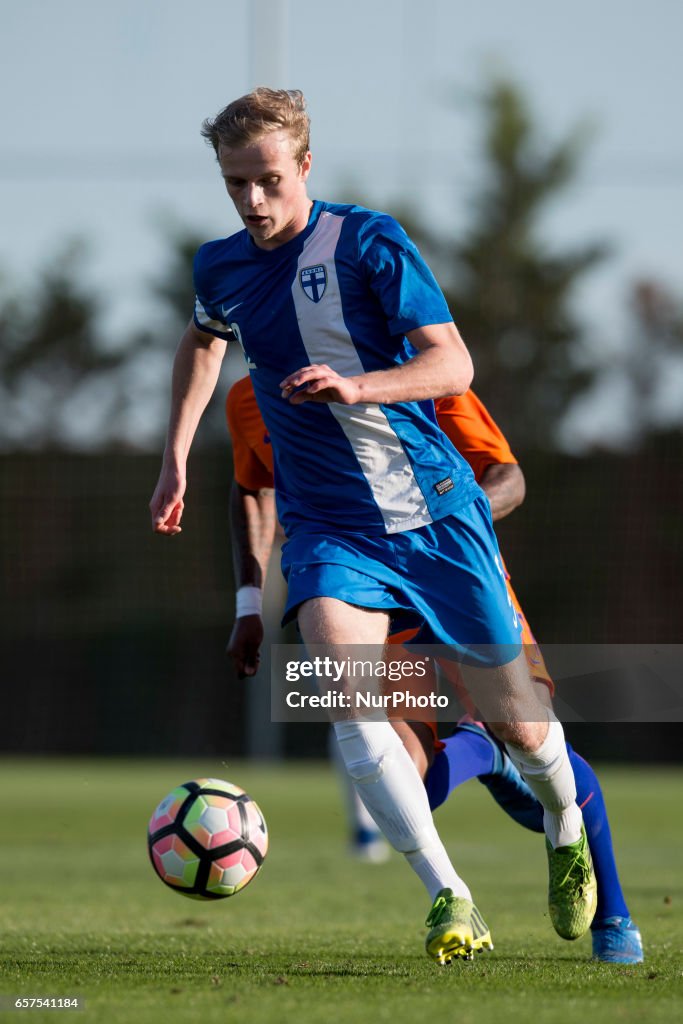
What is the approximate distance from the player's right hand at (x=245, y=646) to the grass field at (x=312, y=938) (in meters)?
0.83

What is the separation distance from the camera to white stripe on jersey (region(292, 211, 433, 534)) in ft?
12.9

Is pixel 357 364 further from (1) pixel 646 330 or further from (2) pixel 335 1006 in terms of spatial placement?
(1) pixel 646 330

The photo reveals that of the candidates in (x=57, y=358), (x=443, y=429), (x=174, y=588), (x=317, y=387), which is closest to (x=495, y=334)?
(x=174, y=588)

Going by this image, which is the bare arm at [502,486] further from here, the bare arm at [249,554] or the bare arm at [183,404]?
the bare arm at [183,404]

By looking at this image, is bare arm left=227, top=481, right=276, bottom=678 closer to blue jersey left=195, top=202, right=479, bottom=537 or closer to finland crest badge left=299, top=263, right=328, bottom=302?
blue jersey left=195, top=202, right=479, bottom=537

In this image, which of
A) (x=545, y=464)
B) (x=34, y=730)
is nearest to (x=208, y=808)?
(x=545, y=464)

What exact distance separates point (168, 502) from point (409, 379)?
0.97 meters

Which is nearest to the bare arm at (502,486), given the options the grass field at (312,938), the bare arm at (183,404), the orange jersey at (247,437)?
the orange jersey at (247,437)

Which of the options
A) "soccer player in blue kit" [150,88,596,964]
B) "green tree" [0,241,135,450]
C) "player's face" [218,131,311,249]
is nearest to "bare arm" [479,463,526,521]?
"soccer player in blue kit" [150,88,596,964]

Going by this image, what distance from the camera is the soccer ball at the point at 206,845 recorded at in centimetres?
452

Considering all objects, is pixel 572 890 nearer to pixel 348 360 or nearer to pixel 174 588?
pixel 348 360

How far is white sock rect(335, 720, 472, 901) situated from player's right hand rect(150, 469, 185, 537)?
2.83ft

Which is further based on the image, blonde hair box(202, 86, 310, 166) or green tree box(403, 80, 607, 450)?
green tree box(403, 80, 607, 450)

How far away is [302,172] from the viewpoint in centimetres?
404
